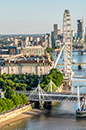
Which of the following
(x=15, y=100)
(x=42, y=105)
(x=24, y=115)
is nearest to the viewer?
(x=24, y=115)

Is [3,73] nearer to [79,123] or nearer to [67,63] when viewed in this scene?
[67,63]

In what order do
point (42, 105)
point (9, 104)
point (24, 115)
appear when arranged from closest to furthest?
point (9, 104) → point (24, 115) → point (42, 105)

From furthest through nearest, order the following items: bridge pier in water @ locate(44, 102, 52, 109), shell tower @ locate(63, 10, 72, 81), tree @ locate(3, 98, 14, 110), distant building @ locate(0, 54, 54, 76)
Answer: distant building @ locate(0, 54, 54, 76) < shell tower @ locate(63, 10, 72, 81) < bridge pier in water @ locate(44, 102, 52, 109) < tree @ locate(3, 98, 14, 110)

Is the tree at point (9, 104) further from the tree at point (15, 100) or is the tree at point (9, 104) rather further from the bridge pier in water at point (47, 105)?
the bridge pier in water at point (47, 105)

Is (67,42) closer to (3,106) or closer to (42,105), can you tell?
(42,105)

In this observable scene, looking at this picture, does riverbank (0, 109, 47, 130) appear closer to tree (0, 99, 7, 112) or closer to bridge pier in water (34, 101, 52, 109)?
bridge pier in water (34, 101, 52, 109)

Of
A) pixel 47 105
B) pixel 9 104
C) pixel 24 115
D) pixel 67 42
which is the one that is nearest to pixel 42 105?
pixel 47 105

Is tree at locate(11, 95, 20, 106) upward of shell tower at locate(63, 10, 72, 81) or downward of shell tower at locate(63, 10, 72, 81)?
downward

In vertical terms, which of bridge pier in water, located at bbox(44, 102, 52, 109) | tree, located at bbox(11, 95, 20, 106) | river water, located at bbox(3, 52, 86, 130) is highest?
tree, located at bbox(11, 95, 20, 106)

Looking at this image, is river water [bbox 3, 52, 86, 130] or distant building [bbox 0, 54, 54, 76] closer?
river water [bbox 3, 52, 86, 130]

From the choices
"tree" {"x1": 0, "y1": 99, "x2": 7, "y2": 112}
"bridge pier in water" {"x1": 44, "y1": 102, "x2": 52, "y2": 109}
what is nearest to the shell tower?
"bridge pier in water" {"x1": 44, "y1": 102, "x2": 52, "y2": 109}

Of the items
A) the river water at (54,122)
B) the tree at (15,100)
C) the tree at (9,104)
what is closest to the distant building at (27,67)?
the river water at (54,122)

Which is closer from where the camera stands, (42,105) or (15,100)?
(15,100)
